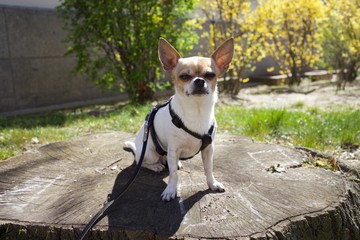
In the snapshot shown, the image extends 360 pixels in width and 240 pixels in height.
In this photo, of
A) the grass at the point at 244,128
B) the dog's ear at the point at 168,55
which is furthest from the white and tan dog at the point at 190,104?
the grass at the point at 244,128

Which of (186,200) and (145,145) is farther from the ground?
(145,145)

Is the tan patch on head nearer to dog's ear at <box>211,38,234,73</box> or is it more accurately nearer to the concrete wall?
dog's ear at <box>211,38,234,73</box>

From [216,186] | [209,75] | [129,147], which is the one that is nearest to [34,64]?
[129,147]

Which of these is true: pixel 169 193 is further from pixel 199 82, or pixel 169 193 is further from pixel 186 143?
pixel 199 82

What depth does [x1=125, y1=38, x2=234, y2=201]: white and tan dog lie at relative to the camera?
2.29 m

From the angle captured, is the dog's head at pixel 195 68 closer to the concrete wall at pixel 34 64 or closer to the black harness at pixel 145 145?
the black harness at pixel 145 145

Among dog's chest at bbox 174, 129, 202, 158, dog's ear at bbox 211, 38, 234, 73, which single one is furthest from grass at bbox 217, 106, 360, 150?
dog's chest at bbox 174, 129, 202, 158

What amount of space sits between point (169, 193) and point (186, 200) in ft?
0.38

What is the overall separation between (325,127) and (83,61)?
4550mm

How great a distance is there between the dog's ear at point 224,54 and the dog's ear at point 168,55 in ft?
0.88

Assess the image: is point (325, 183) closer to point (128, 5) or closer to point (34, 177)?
point (34, 177)

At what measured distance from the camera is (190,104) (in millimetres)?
2352

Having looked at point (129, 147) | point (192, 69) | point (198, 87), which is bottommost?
point (129, 147)

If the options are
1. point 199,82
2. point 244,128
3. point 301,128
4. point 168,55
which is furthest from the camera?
point 244,128
